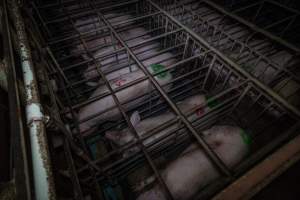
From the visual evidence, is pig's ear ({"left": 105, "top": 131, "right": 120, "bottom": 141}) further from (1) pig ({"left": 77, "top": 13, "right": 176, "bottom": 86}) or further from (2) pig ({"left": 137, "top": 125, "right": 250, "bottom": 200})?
(1) pig ({"left": 77, "top": 13, "right": 176, "bottom": 86})

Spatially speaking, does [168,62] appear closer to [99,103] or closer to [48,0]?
[99,103]

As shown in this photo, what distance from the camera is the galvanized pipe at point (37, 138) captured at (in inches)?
29.2

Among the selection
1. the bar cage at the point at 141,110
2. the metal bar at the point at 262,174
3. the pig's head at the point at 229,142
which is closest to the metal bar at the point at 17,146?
the bar cage at the point at 141,110

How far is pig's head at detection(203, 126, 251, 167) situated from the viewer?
1775 mm

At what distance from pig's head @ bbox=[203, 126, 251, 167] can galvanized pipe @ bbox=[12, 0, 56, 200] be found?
4.73 feet

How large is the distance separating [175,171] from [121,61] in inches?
62.7

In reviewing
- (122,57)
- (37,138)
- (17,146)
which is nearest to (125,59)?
(122,57)

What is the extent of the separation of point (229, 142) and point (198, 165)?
404 mm

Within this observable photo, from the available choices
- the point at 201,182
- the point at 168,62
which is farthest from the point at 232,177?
the point at 168,62

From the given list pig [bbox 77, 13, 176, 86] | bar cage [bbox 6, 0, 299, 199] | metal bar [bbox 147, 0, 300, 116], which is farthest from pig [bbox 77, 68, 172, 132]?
metal bar [bbox 147, 0, 300, 116]

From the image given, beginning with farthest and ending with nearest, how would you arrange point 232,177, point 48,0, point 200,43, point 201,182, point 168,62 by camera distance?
1. point 48,0
2. point 168,62
3. point 200,43
4. point 201,182
5. point 232,177

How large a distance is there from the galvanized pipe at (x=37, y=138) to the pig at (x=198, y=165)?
1030mm

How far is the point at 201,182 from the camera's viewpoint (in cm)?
164

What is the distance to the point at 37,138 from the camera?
0.88 metres
